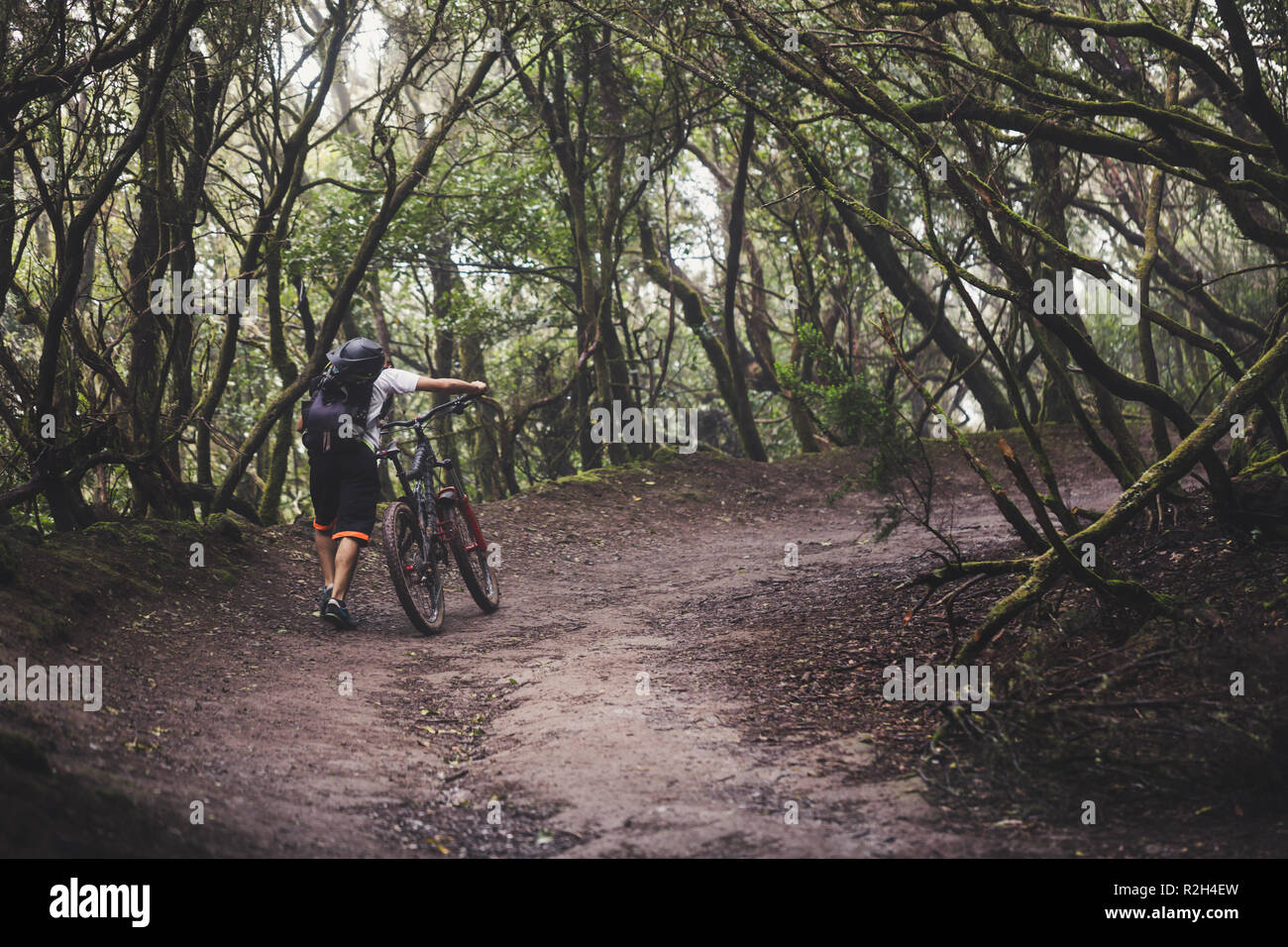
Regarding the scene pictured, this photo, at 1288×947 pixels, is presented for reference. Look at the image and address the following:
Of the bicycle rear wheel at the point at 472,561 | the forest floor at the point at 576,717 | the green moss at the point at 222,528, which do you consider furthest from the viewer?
the green moss at the point at 222,528

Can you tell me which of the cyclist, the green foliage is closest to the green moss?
the cyclist

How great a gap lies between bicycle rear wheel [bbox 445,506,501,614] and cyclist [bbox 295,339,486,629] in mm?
643

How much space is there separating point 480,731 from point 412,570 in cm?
212

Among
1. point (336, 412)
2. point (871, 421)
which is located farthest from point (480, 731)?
point (871, 421)

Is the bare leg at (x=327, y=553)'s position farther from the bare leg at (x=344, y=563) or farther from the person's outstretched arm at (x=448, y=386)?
the person's outstretched arm at (x=448, y=386)

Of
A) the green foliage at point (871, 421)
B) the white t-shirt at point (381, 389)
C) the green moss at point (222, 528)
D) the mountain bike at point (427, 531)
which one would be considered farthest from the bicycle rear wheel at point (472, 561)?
the green foliage at point (871, 421)

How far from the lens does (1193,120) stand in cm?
571

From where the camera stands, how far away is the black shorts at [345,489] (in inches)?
256

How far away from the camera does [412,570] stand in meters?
6.67

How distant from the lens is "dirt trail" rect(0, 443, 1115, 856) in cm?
333

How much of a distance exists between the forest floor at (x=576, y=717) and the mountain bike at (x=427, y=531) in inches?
10.0

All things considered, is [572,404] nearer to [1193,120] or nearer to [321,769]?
[1193,120]

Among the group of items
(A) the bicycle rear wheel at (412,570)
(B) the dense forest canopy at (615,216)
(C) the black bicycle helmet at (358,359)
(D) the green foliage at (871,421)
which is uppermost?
(B) the dense forest canopy at (615,216)
